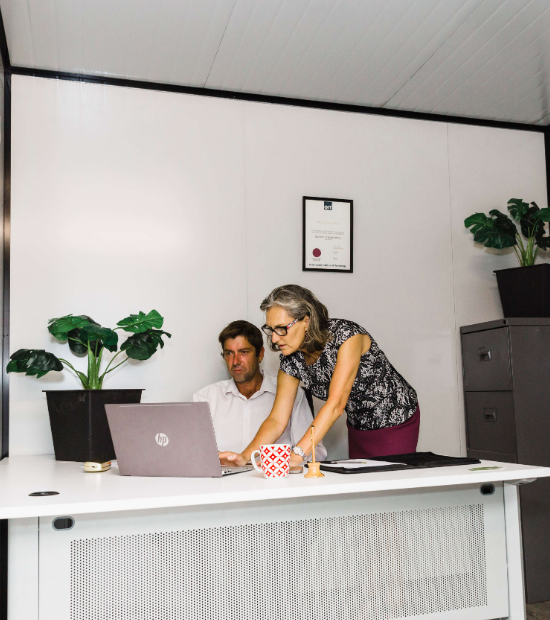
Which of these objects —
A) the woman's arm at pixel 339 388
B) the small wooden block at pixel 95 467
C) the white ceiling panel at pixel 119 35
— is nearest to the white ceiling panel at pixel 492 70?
the white ceiling panel at pixel 119 35

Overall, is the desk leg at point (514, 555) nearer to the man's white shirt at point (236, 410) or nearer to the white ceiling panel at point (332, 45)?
the man's white shirt at point (236, 410)

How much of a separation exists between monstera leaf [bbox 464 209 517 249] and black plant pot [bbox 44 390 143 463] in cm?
202

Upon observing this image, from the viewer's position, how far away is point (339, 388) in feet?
7.00

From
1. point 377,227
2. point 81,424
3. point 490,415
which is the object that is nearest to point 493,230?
point 377,227

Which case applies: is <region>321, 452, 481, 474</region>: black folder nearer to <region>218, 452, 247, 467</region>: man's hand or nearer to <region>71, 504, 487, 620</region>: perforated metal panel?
<region>71, 504, 487, 620</region>: perforated metal panel

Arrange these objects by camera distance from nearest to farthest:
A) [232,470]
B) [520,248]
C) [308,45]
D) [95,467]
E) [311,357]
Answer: [232,470], [95,467], [311,357], [308,45], [520,248]

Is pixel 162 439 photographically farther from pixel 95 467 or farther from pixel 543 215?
pixel 543 215

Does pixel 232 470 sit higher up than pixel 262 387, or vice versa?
pixel 262 387

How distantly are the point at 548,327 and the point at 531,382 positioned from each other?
0.97 feet

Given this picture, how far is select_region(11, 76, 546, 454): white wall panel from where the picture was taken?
2.87 metres

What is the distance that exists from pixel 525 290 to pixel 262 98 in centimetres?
170

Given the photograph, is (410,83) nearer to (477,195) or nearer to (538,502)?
(477,195)

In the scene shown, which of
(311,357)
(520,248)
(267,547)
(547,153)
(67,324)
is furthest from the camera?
(547,153)

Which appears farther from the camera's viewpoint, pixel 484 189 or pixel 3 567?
pixel 484 189
